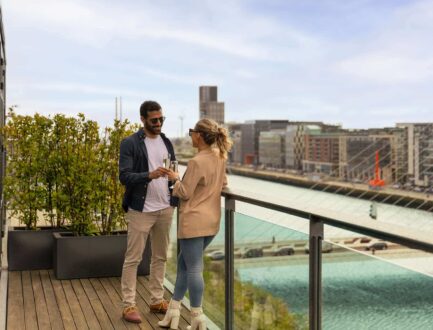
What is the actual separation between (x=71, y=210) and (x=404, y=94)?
347 feet

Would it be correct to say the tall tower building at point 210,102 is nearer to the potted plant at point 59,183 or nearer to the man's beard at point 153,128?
the potted plant at point 59,183

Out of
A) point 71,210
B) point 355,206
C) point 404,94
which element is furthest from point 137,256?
point 404,94

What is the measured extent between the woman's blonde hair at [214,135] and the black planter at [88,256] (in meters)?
2.43

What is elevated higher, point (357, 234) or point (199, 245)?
point (357, 234)

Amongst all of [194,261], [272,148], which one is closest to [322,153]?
[272,148]

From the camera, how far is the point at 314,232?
2.46 meters

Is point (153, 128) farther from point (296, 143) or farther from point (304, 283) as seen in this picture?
point (296, 143)

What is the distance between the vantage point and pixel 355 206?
68625mm

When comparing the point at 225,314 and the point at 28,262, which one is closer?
the point at 225,314

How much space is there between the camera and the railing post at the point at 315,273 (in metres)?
2.40

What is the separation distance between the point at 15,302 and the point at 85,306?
1.91 feet

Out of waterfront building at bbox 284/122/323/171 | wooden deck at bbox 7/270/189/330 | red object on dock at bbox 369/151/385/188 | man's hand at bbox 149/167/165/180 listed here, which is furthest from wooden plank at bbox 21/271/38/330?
waterfront building at bbox 284/122/323/171

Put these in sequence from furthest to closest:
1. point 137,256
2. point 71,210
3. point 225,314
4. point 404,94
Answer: point 404,94
point 71,210
point 137,256
point 225,314

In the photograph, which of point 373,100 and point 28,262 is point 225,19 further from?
point 28,262
